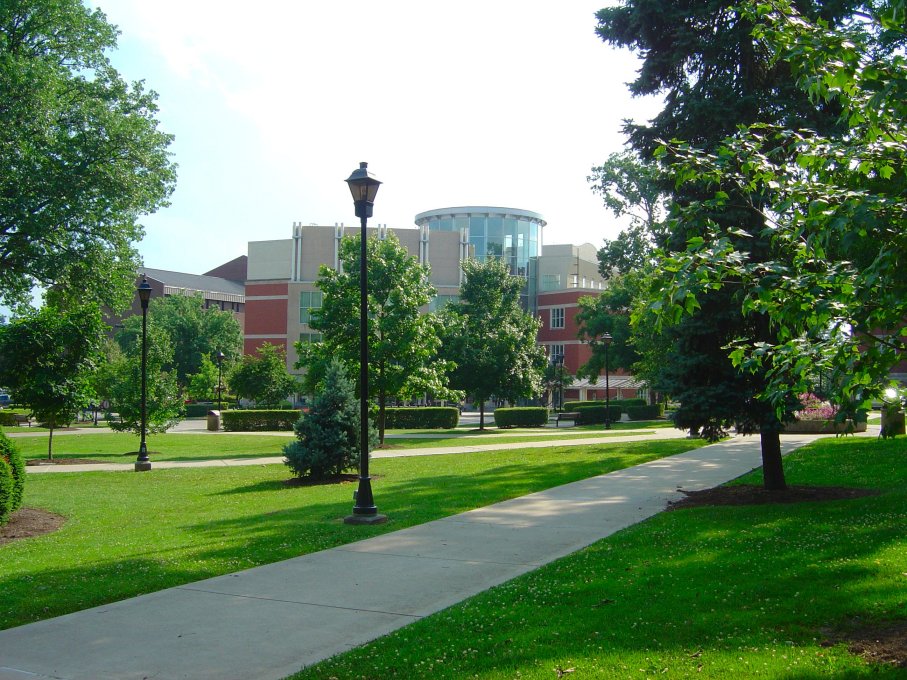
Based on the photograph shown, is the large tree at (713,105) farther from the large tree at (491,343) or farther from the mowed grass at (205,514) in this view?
the large tree at (491,343)

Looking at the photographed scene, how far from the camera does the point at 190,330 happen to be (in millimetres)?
83938

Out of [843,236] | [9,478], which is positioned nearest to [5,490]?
[9,478]

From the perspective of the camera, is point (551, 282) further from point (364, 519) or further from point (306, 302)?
point (364, 519)

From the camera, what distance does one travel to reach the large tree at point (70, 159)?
90.6ft

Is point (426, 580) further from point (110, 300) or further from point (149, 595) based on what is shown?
point (110, 300)

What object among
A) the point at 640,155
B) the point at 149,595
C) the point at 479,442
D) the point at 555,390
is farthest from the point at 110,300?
the point at 555,390

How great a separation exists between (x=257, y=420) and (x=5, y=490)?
101ft

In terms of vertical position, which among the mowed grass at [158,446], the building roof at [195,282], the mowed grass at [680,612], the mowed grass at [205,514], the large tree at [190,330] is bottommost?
the mowed grass at [158,446]

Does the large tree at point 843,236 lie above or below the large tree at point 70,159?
below

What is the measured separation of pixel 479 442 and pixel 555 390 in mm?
45488

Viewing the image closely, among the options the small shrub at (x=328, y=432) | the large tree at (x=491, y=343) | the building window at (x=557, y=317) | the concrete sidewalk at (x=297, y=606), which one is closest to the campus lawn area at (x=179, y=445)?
the small shrub at (x=328, y=432)

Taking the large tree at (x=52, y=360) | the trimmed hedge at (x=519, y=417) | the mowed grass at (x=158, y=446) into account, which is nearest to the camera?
the large tree at (x=52, y=360)

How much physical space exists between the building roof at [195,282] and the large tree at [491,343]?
204 feet

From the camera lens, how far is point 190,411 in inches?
2516
